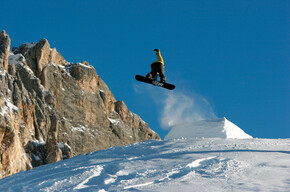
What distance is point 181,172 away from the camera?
549 inches

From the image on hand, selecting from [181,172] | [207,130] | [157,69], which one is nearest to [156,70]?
[157,69]

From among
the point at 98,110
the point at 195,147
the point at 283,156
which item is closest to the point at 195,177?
the point at 283,156

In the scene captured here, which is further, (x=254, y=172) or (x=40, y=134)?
(x=40, y=134)

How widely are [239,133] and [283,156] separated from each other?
25.2 metres

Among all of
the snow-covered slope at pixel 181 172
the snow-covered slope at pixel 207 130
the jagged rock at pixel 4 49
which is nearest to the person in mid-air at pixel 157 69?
the snow-covered slope at pixel 181 172

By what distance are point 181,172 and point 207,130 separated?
2515cm

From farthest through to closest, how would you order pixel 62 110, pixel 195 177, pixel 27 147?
pixel 62 110 < pixel 27 147 < pixel 195 177

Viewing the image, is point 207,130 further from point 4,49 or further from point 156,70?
point 4,49

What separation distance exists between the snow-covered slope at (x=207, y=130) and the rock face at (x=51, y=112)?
28547mm

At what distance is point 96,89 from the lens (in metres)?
100

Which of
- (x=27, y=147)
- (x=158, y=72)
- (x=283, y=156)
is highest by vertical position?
(x=27, y=147)

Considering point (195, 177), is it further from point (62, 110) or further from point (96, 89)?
point (96, 89)

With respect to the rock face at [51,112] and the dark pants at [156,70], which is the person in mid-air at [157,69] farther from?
the rock face at [51,112]

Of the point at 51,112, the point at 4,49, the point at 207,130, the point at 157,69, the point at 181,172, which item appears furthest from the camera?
the point at 51,112
